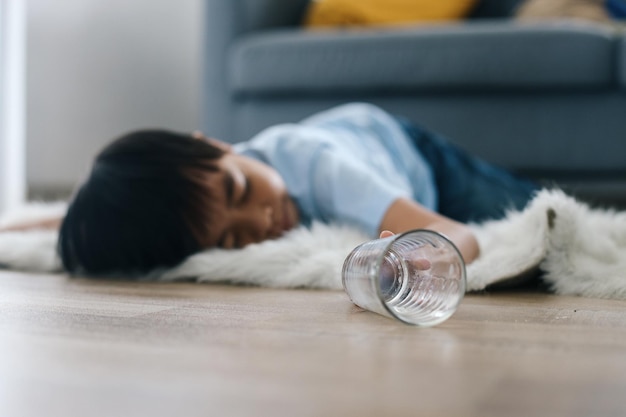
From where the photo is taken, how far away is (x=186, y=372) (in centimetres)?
48

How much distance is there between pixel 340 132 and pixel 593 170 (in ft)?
2.09

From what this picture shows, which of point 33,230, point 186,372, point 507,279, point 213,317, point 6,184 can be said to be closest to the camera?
point 186,372

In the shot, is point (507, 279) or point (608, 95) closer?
point (507, 279)

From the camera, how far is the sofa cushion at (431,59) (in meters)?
1.73

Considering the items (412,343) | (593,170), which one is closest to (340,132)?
(593,170)

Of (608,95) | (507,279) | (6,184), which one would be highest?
(608,95)

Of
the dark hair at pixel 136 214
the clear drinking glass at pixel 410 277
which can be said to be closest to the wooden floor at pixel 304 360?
the clear drinking glass at pixel 410 277

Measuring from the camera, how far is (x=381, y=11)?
2174mm

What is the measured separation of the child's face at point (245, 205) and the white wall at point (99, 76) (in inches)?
64.3

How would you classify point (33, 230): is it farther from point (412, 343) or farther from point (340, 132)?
point (412, 343)

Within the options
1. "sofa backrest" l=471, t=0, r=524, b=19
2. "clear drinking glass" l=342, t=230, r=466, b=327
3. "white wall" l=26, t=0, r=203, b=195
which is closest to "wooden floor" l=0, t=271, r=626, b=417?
"clear drinking glass" l=342, t=230, r=466, b=327

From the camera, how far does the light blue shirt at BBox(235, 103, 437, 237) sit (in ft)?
3.99

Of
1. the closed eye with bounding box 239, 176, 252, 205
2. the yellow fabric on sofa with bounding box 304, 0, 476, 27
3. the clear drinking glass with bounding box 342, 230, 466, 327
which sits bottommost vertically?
the closed eye with bounding box 239, 176, 252, 205

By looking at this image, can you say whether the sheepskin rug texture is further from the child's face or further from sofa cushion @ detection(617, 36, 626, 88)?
sofa cushion @ detection(617, 36, 626, 88)
